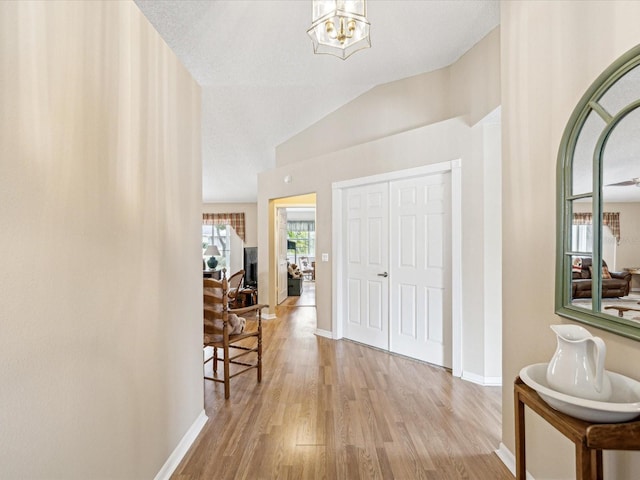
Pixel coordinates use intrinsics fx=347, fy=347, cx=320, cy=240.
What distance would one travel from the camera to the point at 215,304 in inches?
114

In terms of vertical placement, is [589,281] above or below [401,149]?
below

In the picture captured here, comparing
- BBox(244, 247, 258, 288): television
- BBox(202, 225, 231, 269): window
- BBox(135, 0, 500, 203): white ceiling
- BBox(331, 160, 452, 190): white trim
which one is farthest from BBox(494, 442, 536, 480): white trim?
BBox(202, 225, 231, 269): window

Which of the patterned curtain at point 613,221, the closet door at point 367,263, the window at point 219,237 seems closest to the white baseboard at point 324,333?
the closet door at point 367,263

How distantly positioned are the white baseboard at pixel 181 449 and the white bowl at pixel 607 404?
71.8 inches

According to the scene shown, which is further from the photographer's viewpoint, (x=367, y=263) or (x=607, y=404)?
(x=367, y=263)

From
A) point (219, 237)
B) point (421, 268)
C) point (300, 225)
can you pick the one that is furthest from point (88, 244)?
point (300, 225)

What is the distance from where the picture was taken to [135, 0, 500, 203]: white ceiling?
2.67 meters

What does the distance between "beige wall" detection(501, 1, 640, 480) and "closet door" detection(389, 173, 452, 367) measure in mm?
1456

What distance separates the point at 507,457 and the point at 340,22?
2.65 metres

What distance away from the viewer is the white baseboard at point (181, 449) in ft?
6.05

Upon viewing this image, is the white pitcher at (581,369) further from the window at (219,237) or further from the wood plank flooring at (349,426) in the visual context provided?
the window at (219,237)

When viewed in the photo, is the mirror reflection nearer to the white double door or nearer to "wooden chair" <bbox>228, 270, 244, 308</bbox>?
the white double door

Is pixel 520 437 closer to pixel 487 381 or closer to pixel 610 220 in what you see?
pixel 610 220

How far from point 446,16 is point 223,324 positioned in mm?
3113
